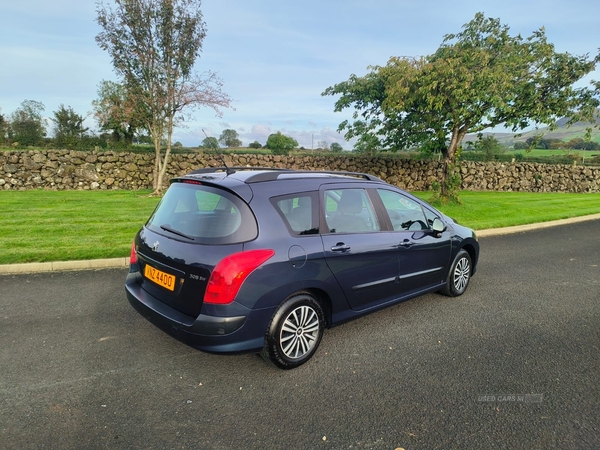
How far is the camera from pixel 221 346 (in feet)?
9.23

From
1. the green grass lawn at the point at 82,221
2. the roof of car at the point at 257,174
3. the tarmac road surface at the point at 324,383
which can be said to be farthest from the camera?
the green grass lawn at the point at 82,221

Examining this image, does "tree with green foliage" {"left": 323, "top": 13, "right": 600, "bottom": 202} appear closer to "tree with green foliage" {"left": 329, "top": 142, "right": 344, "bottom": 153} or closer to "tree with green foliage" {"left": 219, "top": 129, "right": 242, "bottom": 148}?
"tree with green foliage" {"left": 329, "top": 142, "right": 344, "bottom": 153}

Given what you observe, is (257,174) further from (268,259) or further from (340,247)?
(340,247)

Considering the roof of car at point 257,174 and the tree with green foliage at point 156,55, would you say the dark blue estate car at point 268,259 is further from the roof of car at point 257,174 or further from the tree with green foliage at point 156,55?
the tree with green foliage at point 156,55

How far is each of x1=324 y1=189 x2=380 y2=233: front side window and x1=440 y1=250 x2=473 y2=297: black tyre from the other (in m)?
1.62

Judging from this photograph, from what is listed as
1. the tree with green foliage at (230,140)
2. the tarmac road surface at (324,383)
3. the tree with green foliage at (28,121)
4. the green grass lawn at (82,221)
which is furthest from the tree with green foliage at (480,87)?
the tree with green foliage at (28,121)

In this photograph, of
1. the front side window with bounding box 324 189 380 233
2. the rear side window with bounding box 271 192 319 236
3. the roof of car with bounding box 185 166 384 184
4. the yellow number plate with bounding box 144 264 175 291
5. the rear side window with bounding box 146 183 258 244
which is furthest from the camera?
the front side window with bounding box 324 189 380 233

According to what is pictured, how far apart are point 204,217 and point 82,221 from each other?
7.43m

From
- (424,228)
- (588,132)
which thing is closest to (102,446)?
(424,228)

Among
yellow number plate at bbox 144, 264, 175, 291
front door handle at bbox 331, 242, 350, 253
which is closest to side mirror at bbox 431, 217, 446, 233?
front door handle at bbox 331, 242, 350, 253

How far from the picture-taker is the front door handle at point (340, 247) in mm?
3331

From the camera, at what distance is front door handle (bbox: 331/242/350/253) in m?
3.33

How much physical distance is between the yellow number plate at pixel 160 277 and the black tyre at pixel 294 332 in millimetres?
897

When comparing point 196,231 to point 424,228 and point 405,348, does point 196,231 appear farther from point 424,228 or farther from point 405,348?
point 424,228
